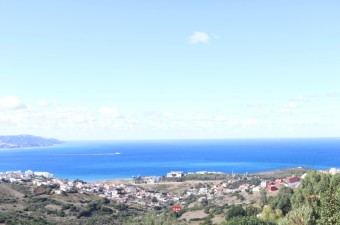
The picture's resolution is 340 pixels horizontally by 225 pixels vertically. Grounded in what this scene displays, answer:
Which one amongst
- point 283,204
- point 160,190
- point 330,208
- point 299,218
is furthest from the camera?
point 160,190

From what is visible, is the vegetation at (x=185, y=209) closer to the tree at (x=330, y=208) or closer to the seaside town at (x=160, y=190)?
the tree at (x=330, y=208)

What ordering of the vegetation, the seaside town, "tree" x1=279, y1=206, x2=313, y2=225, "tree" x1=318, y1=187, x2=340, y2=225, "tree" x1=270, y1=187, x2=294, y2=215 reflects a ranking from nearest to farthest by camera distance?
"tree" x1=318, y1=187, x2=340, y2=225, "tree" x1=279, y1=206, x2=313, y2=225, the vegetation, "tree" x1=270, y1=187, x2=294, y2=215, the seaside town

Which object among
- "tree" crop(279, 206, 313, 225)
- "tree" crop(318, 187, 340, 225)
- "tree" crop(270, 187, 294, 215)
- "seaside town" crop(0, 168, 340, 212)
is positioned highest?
"tree" crop(318, 187, 340, 225)

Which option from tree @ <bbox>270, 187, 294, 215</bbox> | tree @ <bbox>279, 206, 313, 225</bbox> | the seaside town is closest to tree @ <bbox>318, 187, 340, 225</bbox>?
tree @ <bbox>279, 206, 313, 225</bbox>

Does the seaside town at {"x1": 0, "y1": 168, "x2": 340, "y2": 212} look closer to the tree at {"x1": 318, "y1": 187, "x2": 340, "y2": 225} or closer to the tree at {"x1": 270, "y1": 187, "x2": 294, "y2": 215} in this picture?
the tree at {"x1": 270, "y1": 187, "x2": 294, "y2": 215}

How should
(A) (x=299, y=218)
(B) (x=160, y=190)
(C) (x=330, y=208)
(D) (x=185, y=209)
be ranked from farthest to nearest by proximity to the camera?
(B) (x=160, y=190)
(D) (x=185, y=209)
(A) (x=299, y=218)
(C) (x=330, y=208)

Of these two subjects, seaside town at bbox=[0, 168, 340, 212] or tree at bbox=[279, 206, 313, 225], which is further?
seaside town at bbox=[0, 168, 340, 212]

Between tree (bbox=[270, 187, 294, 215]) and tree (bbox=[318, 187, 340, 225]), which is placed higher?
tree (bbox=[318, 187, 340, 225])

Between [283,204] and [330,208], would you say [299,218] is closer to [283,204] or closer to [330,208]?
[330,208]

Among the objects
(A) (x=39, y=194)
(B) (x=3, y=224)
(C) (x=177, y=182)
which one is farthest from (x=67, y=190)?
(C) (x=177, y=182)

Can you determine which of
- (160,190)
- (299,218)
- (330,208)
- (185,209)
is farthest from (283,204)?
(160,190)

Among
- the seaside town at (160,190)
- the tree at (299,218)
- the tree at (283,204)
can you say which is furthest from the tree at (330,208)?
the seaside town at (160,190)
